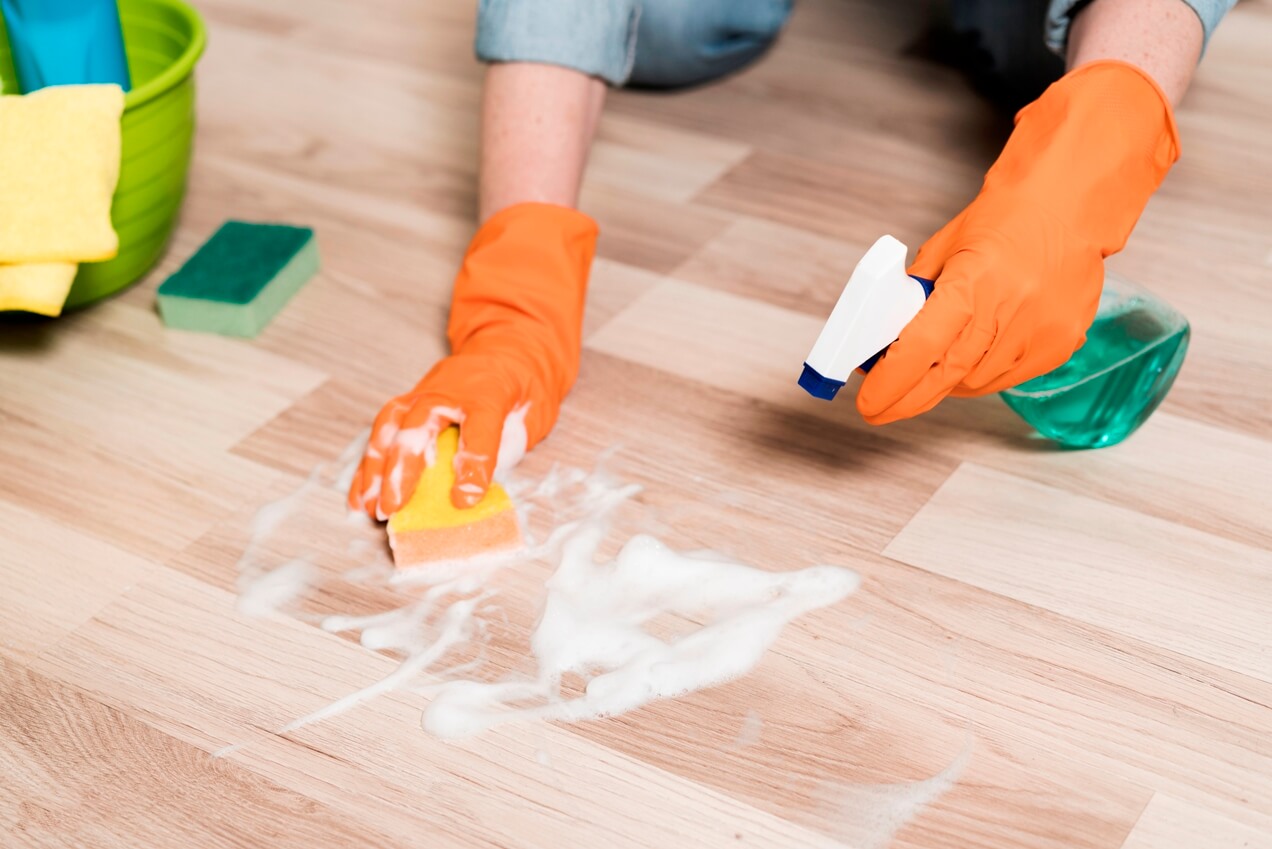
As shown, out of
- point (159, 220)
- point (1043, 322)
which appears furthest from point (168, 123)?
point (1043, 322)

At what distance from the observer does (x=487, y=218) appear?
116 centimetres

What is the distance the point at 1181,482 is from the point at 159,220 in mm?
927

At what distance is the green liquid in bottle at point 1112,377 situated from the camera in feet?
3.23

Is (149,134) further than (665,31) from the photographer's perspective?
No

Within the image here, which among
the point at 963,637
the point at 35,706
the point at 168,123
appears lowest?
the point at 35,706

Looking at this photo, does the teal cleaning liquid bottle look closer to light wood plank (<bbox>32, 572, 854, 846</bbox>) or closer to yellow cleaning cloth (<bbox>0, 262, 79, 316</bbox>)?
light wood plank (<bbox>32, 572, 854, 846</bbox>)

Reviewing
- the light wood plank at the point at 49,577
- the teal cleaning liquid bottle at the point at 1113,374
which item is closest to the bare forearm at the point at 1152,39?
the teal cleaning liquid bottle at the point at 1113,374

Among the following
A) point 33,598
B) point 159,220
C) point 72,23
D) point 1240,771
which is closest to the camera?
point 1240,771

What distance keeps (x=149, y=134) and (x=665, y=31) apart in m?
0.58

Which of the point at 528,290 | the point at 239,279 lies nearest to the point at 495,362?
the point at 528,290

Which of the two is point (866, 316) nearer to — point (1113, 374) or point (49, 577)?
point (1113, 374)

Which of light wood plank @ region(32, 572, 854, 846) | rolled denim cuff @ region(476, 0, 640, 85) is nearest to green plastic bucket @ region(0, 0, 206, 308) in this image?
rolled denim cuff @ region(476, 0, 640, 85)

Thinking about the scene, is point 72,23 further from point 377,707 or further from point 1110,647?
point 1110,647

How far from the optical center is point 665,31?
1.45m
